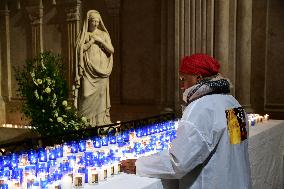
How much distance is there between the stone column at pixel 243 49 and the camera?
721cm

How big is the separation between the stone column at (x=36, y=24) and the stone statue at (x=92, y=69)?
5062 millimetres

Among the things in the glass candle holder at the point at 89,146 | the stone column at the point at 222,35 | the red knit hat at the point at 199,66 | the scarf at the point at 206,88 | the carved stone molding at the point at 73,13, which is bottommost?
the glass candle holder at the point at 89,146

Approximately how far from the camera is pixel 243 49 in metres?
7.23

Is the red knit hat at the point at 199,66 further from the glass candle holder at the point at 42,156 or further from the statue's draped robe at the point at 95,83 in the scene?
the statue's draped robe at the point at 95,83

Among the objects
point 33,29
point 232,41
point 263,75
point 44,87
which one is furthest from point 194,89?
point 33,29

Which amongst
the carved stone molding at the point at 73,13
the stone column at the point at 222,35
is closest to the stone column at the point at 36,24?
the carved stone molding at the point at 73,13

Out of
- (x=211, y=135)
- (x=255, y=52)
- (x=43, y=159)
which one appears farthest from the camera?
(x=255, y=52)

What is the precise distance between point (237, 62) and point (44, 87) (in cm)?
361

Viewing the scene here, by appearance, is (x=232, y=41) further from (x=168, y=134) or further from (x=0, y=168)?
(x=0, y=168)

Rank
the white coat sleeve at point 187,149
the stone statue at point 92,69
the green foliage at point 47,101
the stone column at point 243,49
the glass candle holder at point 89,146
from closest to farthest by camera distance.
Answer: the white coat sleeve at point 187,149
the glass candle holder at point 89,146
the green foliage at point 47,101
the stone statue at point 92,69
the stone column at point 243,49

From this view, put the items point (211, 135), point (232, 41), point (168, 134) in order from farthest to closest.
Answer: point (232, 41), point (168, 134), point (211, 135)

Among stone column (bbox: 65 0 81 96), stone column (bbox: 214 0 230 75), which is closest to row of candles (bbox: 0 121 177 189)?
stone column (bbox: 214 0 230 75)

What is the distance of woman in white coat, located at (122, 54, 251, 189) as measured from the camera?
2303mm

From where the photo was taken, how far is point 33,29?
1130 cm
